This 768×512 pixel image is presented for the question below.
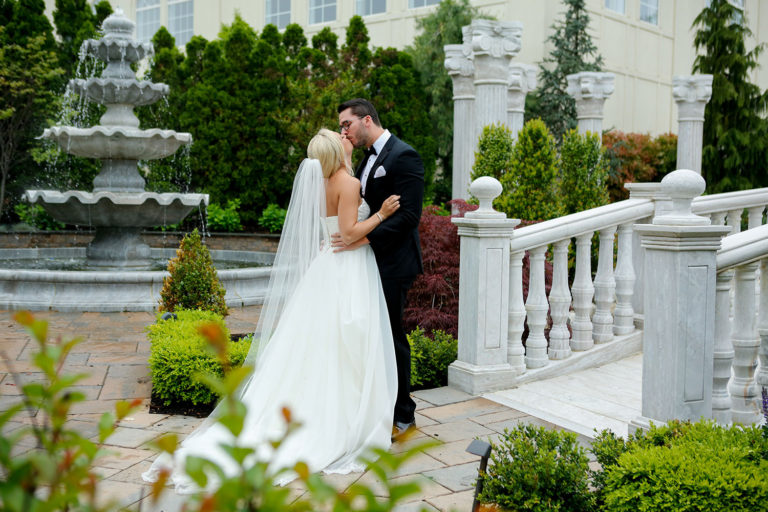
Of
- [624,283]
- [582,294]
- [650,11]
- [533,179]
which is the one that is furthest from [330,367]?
[650,11]

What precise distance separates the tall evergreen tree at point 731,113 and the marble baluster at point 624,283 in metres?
12.3

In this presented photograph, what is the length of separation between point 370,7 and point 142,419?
18.6 m

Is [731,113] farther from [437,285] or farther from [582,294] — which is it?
[437,285]

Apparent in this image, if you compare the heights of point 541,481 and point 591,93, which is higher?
point 591,93

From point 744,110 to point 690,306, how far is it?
15.7 meters

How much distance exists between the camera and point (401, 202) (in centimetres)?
439

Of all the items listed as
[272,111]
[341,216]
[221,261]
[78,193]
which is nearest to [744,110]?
[272,111]

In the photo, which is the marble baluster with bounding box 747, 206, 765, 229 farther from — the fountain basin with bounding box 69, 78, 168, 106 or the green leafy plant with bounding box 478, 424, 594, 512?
the fountain basin with bounding box 69, 78, 168, 106

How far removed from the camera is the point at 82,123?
52.5 ft

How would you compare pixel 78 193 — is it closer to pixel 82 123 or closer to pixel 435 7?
pixel 82 123

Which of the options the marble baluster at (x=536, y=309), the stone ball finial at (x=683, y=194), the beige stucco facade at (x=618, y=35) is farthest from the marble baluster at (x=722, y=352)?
the beige stucco facade at (x=618, y=35)

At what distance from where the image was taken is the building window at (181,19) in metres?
25.1

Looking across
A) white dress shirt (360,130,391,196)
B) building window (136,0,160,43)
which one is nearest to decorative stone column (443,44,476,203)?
white dress shirt (360,130,391,196)

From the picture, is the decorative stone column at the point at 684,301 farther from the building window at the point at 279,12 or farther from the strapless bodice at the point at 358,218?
the building window at the point at 279,12
